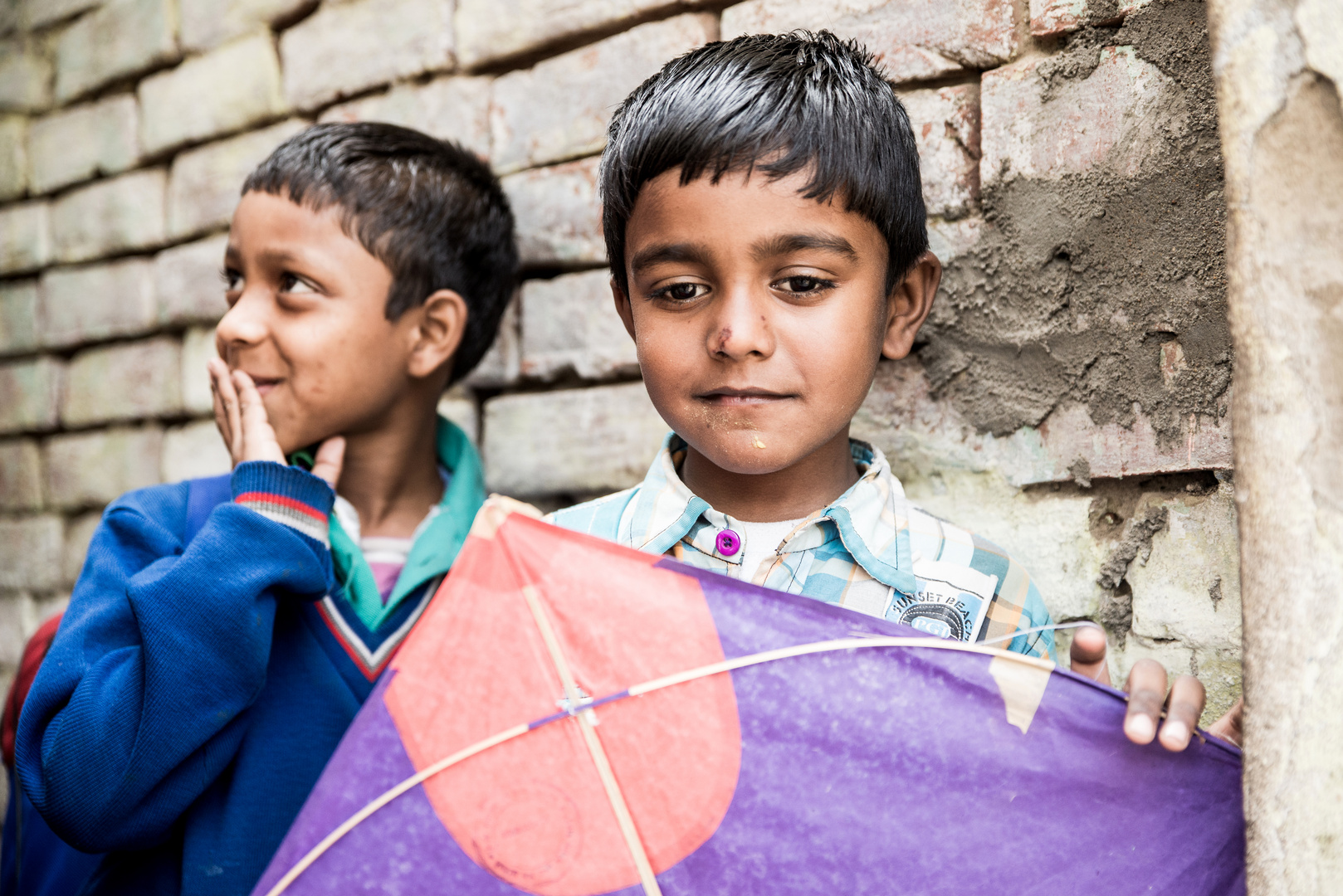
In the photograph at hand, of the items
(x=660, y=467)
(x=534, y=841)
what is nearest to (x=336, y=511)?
(x=660, y=467)

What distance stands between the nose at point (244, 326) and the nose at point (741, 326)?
76cm

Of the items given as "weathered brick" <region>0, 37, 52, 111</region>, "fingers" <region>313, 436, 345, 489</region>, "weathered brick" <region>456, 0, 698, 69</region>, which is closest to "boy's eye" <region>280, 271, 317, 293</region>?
→ "fingers" <region>313, 436, 345, 489</region>

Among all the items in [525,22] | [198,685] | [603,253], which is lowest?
[198,685]

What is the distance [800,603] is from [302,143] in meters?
1.16

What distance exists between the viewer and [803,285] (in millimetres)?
1034

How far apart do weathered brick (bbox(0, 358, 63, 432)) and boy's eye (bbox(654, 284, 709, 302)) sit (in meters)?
1.91

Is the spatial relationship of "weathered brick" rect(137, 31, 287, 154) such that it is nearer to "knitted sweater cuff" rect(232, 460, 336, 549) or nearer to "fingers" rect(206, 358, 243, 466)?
"fingers" rect(206, 358, 243, 466)

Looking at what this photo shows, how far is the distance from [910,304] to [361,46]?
1268 mm

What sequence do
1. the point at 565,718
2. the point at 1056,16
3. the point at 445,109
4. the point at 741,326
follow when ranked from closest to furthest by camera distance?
the point at 565,718
the point at 741,326
the point at 1056,16
the point at 445,109

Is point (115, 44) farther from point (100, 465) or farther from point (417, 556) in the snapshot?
point (417, 556)

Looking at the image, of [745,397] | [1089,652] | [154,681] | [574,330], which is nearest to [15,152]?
[574,330]

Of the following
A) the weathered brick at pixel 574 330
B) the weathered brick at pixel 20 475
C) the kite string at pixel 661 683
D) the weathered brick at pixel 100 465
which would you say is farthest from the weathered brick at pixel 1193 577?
the weathered brick at pixel 20 475

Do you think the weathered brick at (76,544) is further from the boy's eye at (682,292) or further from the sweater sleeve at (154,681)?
the boy's eye at (682,292)

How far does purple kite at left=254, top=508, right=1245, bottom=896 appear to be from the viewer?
2.60 feet
